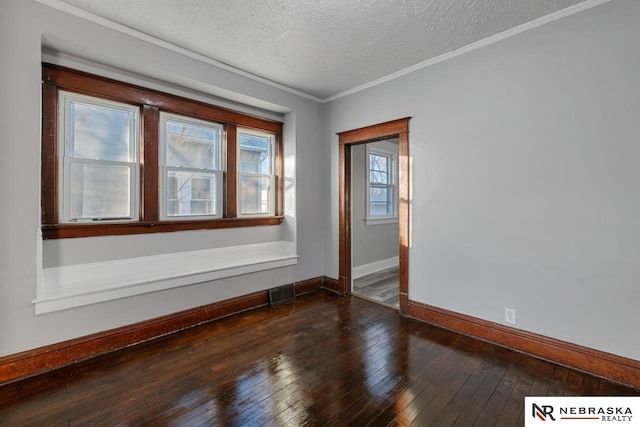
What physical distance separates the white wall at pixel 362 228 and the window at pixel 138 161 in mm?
1757

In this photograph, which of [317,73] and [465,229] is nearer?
[465,229]

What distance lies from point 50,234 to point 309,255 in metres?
2.79

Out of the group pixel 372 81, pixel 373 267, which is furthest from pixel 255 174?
pixel 373 267

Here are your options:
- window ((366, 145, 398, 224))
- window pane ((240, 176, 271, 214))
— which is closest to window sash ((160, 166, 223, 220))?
window pane ((240, 176, 271, 214))

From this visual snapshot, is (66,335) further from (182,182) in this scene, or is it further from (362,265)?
(362,265)

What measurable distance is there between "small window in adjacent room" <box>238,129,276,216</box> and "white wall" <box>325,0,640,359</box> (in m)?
1.93

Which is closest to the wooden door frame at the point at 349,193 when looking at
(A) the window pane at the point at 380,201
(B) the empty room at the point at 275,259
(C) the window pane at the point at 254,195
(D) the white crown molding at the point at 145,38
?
(B) the empty room at the point at 275,259

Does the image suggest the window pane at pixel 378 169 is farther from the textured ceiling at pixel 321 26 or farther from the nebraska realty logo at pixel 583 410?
the nebraska realty logo at pixel 583 410

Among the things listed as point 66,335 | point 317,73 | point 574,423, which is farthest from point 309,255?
point 574,423

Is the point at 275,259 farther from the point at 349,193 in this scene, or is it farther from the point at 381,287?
the point at 381,287

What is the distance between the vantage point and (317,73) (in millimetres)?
3422

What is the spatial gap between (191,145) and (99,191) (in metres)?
1.03

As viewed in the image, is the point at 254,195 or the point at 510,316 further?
the point at 254,195

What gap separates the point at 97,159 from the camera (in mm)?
2711
